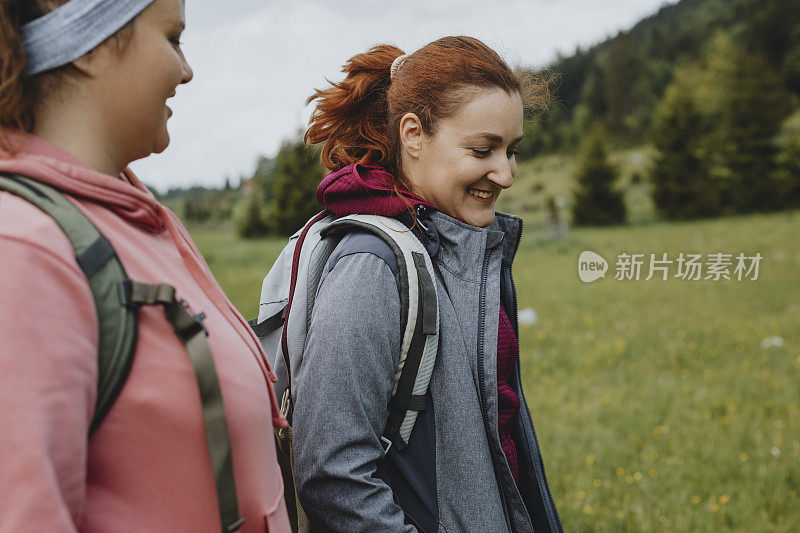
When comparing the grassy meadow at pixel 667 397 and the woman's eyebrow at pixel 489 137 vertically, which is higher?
the woman's eyebrow at pixel 489 137

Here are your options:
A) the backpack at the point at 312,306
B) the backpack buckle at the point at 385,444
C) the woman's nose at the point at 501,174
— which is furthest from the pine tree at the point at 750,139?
the backpack buckle at the point at 385,444

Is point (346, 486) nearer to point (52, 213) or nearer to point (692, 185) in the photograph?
point (52, 213)

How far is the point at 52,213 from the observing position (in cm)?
93

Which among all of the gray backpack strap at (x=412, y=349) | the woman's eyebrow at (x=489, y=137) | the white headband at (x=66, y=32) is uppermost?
the woman's eyebrow at (x=489, y=137)

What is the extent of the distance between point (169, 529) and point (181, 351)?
299 mm

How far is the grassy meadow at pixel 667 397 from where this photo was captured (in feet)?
13.0

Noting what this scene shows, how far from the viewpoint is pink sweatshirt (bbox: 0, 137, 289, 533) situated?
812mm

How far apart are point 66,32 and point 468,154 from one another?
3.93 feet

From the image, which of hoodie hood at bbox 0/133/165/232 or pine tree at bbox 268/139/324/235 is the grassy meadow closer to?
hoodie hood at bbox 0/133/165/232

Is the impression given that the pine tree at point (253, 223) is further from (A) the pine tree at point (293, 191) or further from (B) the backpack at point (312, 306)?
(B) the backpack at point (312, 306)

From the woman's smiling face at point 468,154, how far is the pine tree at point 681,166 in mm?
31449

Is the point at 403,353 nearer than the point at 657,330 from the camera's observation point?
Yes

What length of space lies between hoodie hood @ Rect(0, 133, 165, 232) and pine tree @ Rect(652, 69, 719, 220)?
3262 centimetres

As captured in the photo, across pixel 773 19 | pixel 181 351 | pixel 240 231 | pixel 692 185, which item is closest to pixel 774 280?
pixel 181 351
